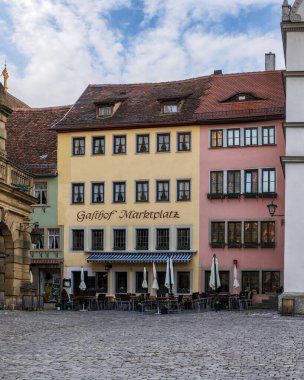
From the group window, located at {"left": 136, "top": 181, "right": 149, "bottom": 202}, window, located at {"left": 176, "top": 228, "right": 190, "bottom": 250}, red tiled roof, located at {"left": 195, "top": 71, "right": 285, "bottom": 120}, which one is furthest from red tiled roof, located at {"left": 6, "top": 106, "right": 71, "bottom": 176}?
red tiled roof, located at {"left": 195, "top": 71, "right": 285, "bottom": 120}

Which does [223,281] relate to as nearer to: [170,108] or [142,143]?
[142,143]

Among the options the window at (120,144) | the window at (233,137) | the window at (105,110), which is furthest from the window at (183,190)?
the window at (105,110)

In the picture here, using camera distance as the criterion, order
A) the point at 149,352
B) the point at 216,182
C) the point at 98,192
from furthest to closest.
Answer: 1. the point at 98,192
2. the point at 216,182
3. the point at 149,352

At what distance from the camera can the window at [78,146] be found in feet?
180

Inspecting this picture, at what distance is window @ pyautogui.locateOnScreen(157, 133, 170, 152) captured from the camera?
53250mm

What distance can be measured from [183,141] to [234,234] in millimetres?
6573

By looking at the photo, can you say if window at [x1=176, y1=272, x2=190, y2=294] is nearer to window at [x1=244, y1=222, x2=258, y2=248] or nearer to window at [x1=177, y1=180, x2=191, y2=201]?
window at [x1=244, y1=222, x2=258, y2=248]

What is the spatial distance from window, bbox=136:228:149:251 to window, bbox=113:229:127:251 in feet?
2.77

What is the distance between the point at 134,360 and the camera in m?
14.8

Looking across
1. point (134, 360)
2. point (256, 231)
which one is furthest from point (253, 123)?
point (134, 360)

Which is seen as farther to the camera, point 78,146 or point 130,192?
point 78,146

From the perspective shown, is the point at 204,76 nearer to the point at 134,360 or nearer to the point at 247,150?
the point at 247,150

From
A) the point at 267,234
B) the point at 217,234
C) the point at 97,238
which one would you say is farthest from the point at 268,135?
the point at 97,238

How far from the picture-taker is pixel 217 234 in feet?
169
